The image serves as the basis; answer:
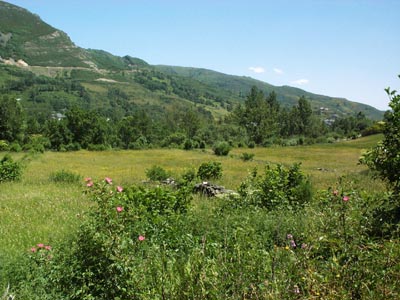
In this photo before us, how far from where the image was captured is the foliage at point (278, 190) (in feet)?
32.6

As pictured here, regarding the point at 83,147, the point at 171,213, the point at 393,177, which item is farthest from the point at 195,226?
the point at 83,147

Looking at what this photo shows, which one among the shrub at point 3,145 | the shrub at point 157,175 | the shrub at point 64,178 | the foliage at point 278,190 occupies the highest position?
the foliage at point 278,190

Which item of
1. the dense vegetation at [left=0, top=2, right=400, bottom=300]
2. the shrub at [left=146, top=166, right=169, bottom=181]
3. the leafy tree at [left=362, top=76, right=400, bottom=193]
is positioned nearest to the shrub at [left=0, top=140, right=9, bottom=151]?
the shrub at [left=146, top=166, right=169, bottom=181]

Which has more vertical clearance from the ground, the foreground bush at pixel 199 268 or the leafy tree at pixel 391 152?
the leafy tree at pixel 391 152

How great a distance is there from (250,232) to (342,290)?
105 inches

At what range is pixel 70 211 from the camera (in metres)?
10.7

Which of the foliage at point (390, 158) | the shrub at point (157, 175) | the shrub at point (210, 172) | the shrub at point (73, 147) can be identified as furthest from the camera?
the shrub at point (73, 147)

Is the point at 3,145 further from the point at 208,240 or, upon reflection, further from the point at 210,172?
the point at 208,240

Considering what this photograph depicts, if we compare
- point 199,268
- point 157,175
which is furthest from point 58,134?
point 199,268

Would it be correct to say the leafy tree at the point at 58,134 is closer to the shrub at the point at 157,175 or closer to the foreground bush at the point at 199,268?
the shrub at the point at 157,175

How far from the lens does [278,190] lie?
1062cm

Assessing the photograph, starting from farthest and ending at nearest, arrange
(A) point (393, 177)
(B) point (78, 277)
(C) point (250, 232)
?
(A) point (393, 177) < (C) point (250, 232) < (B) point (78, 277)

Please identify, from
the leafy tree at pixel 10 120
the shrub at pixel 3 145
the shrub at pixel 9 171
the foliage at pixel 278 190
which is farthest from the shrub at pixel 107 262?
the leafy tree at pixel 10 120

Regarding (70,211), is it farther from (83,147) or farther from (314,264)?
(83,147)
